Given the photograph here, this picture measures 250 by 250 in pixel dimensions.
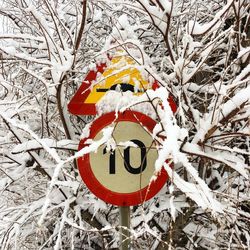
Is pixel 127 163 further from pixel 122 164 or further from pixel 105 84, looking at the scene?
pixel 105 84

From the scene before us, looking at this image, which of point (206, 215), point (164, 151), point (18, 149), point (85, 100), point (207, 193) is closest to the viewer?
point (164, 151)

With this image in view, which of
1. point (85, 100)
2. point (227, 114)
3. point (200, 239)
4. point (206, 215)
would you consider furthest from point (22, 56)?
Result: point (200, 239)

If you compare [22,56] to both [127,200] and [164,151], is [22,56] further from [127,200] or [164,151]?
[164,151]

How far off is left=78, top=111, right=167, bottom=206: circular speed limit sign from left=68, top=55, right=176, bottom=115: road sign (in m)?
0.14

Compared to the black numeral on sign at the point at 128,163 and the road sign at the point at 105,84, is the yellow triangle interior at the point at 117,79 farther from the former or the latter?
the black numeral on sign at the point at 128,163

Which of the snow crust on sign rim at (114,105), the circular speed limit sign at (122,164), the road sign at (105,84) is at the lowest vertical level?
the circular speed limit sign at (122,164)

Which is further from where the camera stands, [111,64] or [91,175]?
[111,64]

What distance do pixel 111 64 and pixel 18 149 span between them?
0.69 m

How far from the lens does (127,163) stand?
2104mm


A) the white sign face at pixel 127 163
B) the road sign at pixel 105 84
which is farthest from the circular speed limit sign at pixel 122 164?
the road sign at pixel 105 84

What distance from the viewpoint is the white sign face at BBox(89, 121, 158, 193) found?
2090 mm

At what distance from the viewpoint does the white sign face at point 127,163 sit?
2.09 metres

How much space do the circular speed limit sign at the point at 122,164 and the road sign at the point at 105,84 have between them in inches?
5.4

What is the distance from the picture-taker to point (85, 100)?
7.41 ft
